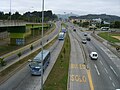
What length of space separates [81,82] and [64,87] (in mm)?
4949

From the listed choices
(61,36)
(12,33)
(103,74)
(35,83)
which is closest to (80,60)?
(103,74)

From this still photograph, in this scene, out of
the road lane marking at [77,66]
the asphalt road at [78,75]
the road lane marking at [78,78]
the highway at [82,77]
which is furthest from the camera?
the road lane marking at [77,66]

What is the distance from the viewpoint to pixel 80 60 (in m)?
57.8

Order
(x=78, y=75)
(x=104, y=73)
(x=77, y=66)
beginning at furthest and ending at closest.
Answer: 1. (x=77, y=66)
2. (x=104, y=73)
3. (x=78, y=75)

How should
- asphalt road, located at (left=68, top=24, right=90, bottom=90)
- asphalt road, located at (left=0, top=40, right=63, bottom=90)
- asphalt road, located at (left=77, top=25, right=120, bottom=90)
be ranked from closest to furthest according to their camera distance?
asphalt road, located at (left=0, top=40, right=63, bottom=90)
asphalt road, located at (left=68, top=24, right=90, bottom=90)
asphalt road, located at (left=77, top=25, right=120, bottom=90)

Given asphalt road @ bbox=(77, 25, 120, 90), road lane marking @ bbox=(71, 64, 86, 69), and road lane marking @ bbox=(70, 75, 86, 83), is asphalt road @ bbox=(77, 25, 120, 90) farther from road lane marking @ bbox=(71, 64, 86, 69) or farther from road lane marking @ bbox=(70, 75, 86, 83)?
road lane marking @ bbox=(70, 75, 86, 83)

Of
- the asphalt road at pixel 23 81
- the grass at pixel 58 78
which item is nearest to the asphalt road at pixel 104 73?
the grass at pixel 58 78

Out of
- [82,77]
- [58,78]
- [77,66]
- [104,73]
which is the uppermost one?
[58,78]

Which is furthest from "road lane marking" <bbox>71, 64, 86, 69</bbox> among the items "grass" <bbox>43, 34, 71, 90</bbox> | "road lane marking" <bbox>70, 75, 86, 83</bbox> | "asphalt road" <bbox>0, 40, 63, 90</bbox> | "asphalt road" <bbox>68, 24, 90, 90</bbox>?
"road lane marking" <bbox>70, 75, 86, 83</bbox>

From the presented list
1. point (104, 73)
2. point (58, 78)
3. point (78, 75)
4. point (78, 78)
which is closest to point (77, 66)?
point (104, 73)

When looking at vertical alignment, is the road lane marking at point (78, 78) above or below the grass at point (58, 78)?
below

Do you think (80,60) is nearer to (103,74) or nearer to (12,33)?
(103,74)

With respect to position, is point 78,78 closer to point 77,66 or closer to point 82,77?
point 82,77

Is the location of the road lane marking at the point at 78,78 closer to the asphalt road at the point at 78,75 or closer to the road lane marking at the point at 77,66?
the asphalt road at the point at 78,75
